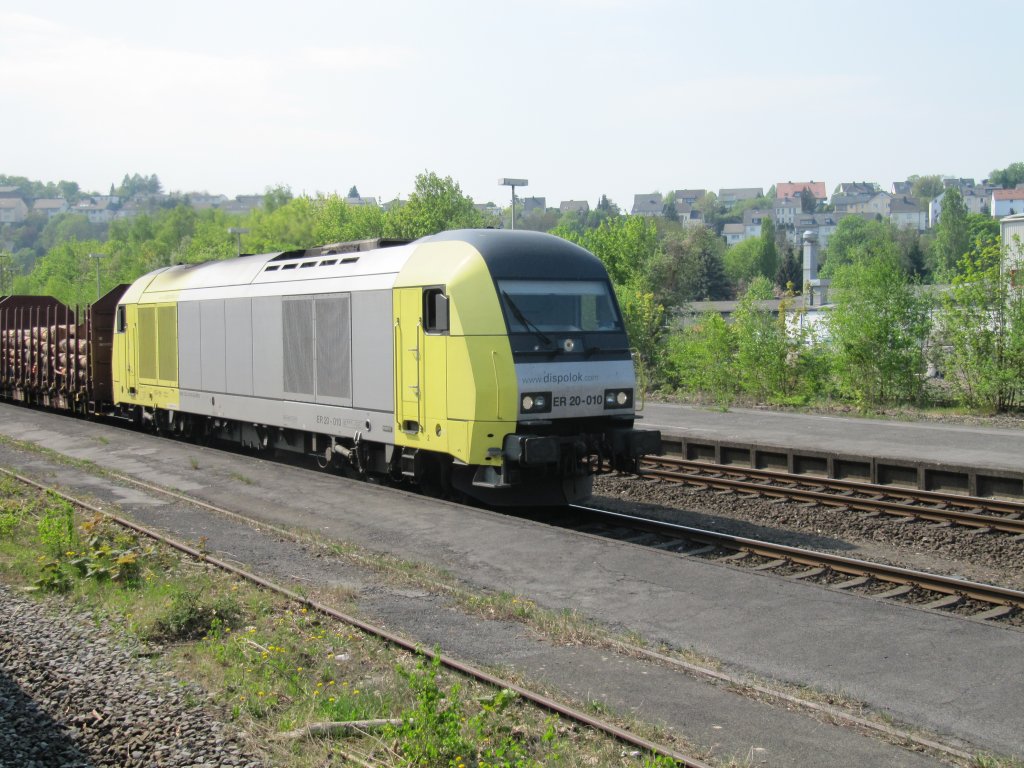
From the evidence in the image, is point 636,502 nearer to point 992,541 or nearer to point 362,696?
point 992,541

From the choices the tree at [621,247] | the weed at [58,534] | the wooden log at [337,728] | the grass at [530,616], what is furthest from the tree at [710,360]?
the wooden log at [337,728]

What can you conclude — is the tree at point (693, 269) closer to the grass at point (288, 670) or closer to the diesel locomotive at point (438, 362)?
the diesel locomotive at point (438, 362)

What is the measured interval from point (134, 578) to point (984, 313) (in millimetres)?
19743

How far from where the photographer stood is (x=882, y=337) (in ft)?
80.2

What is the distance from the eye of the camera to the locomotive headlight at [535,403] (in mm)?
12062

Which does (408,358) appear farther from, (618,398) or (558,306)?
(618,398)

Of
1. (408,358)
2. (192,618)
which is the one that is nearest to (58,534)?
(192,618)

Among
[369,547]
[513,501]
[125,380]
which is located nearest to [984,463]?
[513,501]

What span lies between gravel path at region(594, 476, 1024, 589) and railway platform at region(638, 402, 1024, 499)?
95.3 inches

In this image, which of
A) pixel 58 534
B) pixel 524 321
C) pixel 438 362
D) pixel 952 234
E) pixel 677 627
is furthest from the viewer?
pixel 952 234

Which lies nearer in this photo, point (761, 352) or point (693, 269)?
point (761, 352)

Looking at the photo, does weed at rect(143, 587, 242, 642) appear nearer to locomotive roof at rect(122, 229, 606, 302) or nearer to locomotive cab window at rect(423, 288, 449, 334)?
locomotive cab window at rect(423, 288, 449, 334)

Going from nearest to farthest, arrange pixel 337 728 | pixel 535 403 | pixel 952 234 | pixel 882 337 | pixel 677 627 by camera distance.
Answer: pixel 337 728 → pixel 677 627 → pixel 535 403 → pixel 882 337 → pixel 952 234

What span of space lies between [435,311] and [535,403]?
5.65 ft
